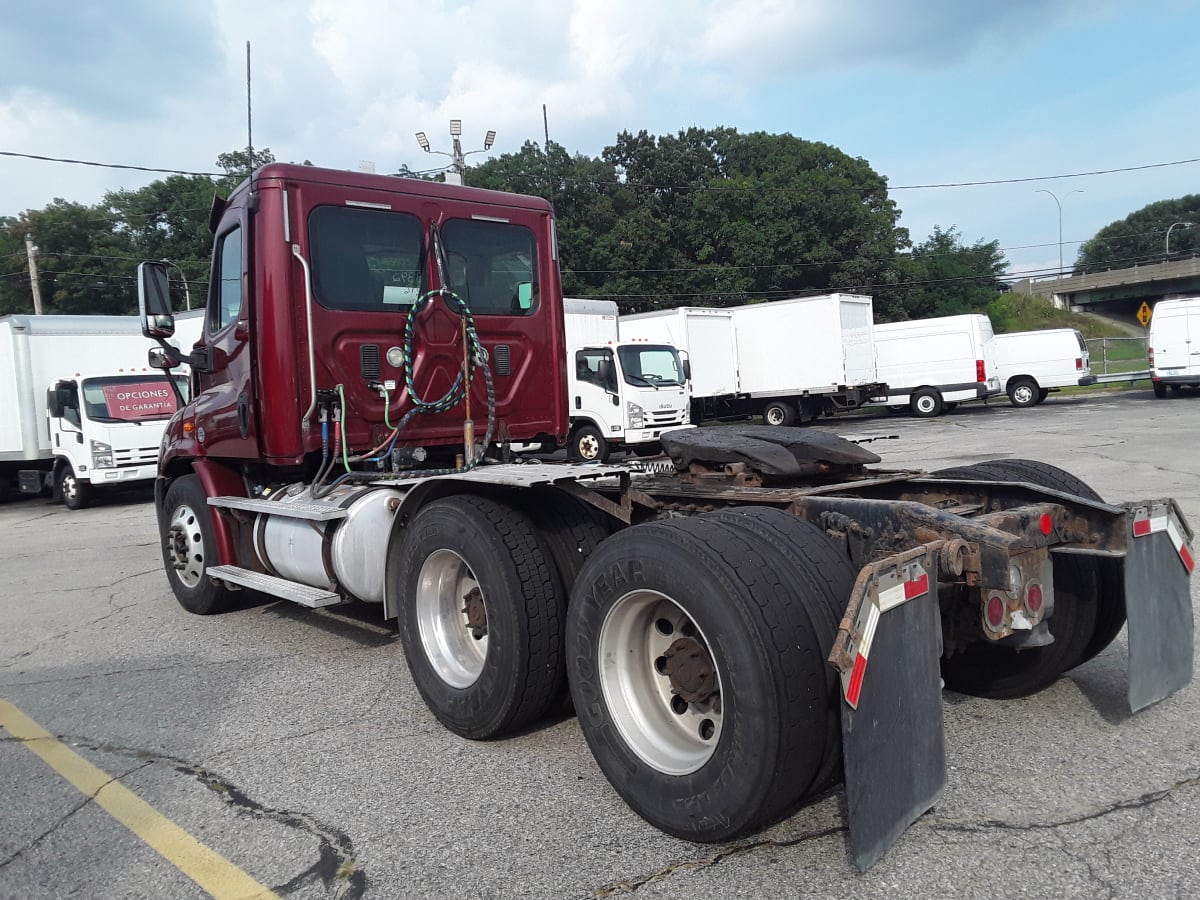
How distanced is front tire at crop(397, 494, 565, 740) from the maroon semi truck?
0.5 inches

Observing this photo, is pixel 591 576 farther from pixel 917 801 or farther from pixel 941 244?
pixel 941 244

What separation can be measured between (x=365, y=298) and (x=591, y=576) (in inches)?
121

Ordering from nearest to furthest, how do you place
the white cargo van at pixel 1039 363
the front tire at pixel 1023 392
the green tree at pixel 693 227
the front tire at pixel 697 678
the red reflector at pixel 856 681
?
the red reflector at pixel 856 681 → the front tire at pixel 697 678 → the white cargo van at pixel 1039 363 → the front tire at pixel 1023 392 → the green tree at pixel 693 227

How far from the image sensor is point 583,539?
4.21 meters

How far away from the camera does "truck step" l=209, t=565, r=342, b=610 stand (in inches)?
207

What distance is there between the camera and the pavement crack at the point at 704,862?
2.92 m

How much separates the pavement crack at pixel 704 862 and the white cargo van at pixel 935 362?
84.5ft

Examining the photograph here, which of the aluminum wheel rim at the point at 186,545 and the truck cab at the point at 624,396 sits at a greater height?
the truck cab at the point at 624,396

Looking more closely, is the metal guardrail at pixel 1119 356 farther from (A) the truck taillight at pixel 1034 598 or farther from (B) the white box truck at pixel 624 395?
(A) the truck taillight at pixel 1034 598

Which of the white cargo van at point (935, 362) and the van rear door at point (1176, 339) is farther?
the white cargo van at point (935, 362)

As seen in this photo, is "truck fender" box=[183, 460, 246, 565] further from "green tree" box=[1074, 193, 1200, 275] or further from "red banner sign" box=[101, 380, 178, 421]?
"green tree" box=[1074, 193, 1200, 275]

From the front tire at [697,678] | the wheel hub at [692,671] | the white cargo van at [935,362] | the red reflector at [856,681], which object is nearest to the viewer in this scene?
the red reflector at [856,681]

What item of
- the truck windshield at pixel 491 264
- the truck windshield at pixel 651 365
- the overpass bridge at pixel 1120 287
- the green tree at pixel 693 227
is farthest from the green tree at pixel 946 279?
the truck windshield at pixel 491 264

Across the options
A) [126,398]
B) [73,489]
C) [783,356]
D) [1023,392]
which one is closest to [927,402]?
[1023,392]
